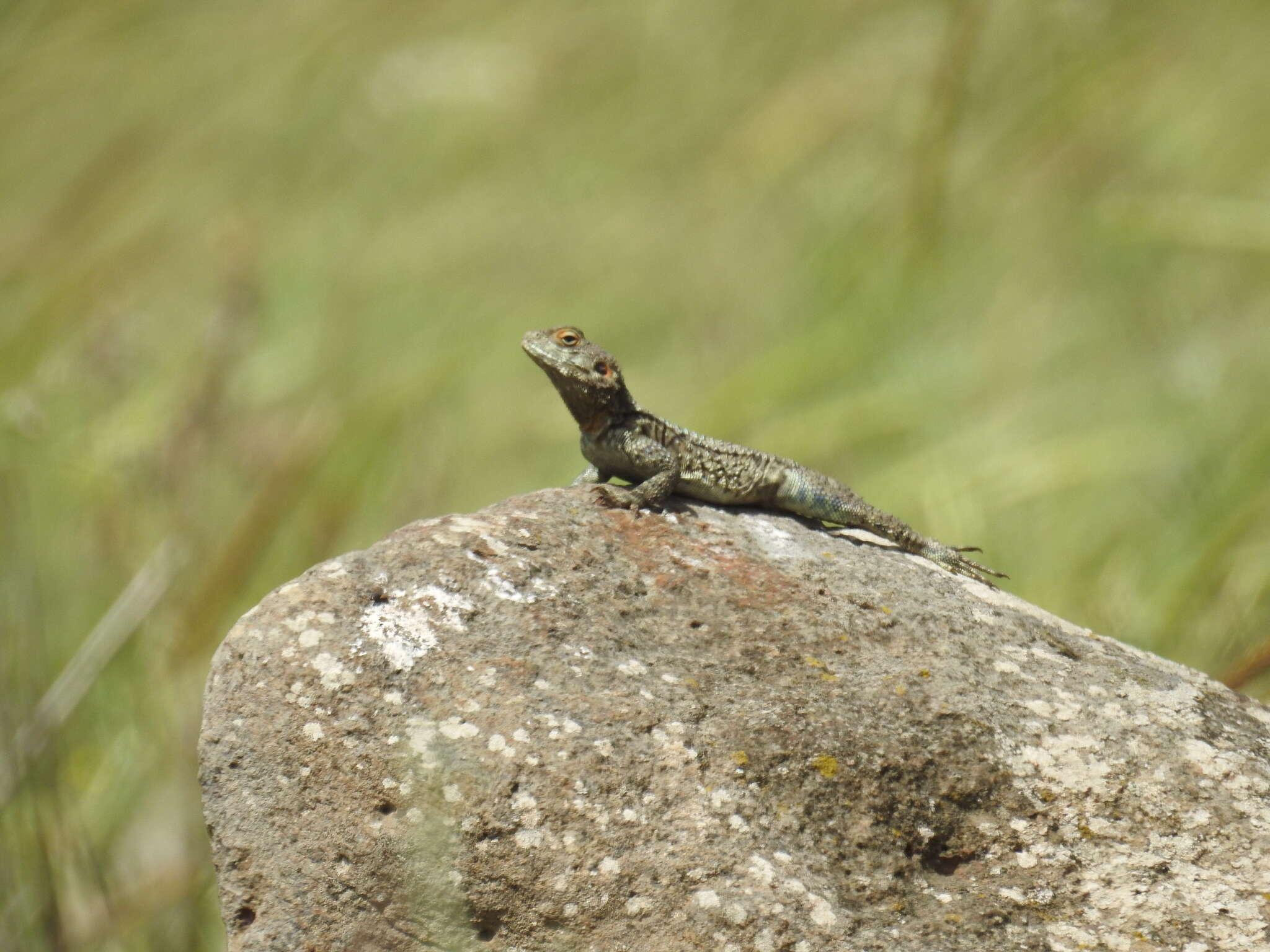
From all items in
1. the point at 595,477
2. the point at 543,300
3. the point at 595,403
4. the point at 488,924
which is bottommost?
the point at 488,924

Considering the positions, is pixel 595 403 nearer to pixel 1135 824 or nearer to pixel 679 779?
pixel 679 779

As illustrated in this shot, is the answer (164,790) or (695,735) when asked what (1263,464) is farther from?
(164,790)

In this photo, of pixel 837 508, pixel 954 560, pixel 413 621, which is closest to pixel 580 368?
pixel 837 508

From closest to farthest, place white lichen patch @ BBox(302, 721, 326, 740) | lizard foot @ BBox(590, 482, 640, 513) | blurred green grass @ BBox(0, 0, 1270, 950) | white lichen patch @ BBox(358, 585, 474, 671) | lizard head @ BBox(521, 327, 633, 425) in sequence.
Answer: white lichen patch @ BBox(302, 721, 326, 740) < white lichen patch @ BBox(358, 585, 474, 671) < lizard foot @ BBox(590, 482, 640, 513) < blurred green grass @ BBox(0, 0, 1270, 950) < lizard head @ BBox(521, 327, 633, 425)

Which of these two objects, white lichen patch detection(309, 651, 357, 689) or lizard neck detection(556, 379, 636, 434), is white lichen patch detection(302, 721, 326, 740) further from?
lizard neck detection(556, 379, 636, 434)

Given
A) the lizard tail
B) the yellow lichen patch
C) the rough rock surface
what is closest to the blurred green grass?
the lizard tail

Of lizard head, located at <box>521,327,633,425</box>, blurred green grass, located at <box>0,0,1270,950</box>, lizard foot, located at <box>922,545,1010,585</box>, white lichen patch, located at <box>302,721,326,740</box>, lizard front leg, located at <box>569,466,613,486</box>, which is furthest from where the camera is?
lizard front leg, located at <box>569,466,613,486</box>

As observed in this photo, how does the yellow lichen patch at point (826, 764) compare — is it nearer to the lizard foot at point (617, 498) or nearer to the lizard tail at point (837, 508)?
the lizard foot at point (617, 498)

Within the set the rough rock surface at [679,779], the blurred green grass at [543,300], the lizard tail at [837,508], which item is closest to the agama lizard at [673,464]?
the lizard tail at [837,508]
